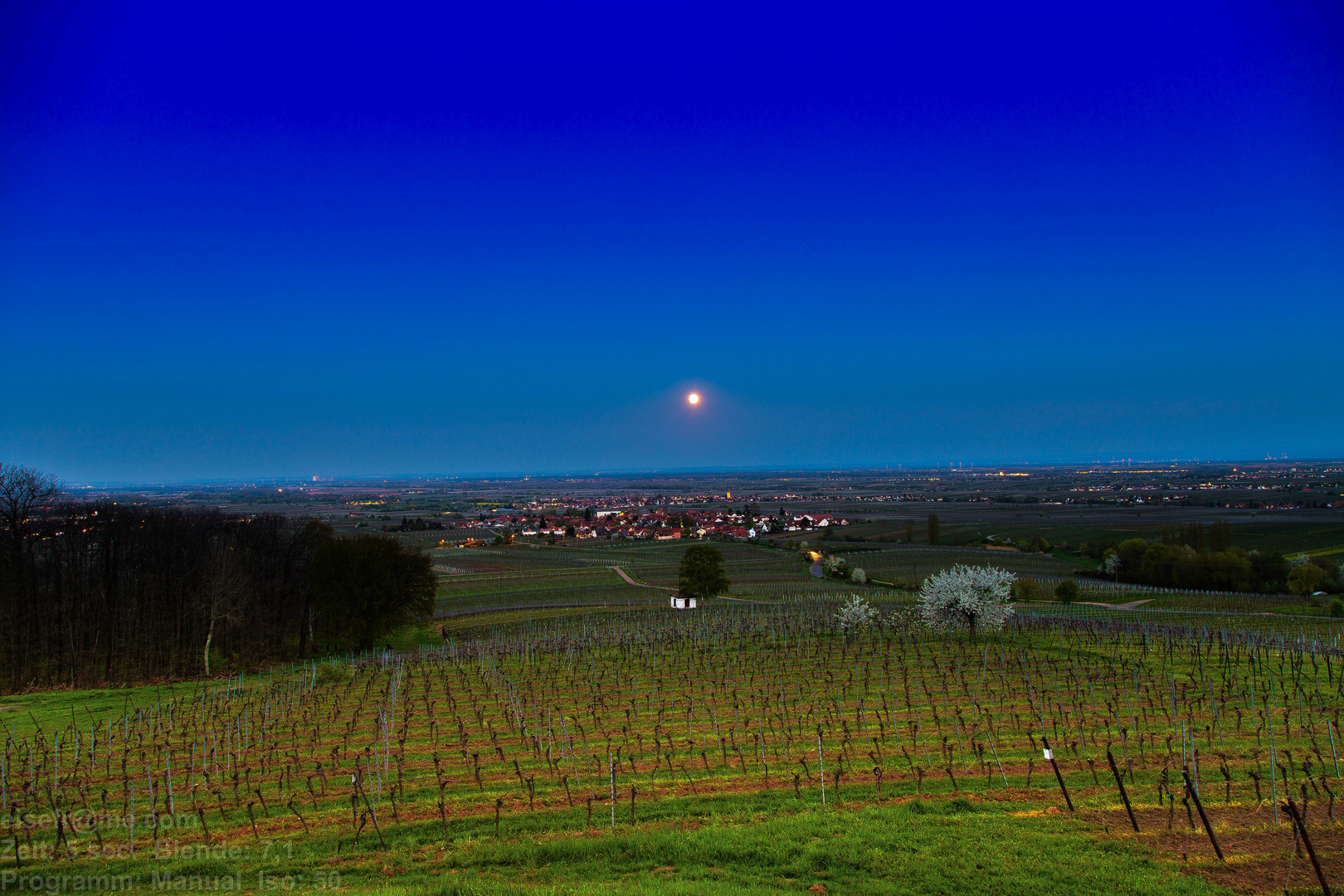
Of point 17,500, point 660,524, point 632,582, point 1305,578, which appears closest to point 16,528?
point 17,500

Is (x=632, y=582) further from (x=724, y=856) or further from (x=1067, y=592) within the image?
(x=724, y=856)

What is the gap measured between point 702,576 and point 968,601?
22.9m

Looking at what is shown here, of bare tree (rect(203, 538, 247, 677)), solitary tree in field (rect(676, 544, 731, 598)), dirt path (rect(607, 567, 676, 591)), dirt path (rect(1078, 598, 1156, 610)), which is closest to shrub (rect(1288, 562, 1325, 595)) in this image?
dirt path (rect(1078, 598, 1156, 610))

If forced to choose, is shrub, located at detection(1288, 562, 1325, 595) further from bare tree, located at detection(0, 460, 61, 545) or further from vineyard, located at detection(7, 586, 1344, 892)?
bare tree, located at detection(0, 460, 61, 545)

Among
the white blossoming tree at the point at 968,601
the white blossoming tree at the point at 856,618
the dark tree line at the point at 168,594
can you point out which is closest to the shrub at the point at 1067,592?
the white blossoming tree at the point at 968,601

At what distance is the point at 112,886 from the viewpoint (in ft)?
31.9

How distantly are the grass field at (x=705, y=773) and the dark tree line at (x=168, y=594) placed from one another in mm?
4998

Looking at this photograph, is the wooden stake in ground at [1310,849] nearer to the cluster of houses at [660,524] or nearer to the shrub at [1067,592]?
the shrub at [1067,592]

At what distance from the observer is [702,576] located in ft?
173

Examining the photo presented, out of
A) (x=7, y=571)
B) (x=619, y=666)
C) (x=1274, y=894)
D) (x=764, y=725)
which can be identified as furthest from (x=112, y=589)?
(x=1274, y=894)

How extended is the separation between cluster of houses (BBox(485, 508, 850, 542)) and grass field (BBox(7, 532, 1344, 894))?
9066 cm

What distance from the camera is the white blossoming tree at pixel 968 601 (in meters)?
33.5

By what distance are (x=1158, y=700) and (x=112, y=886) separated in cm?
2446

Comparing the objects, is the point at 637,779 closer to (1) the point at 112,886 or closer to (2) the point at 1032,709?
(1) the point at 112,886
